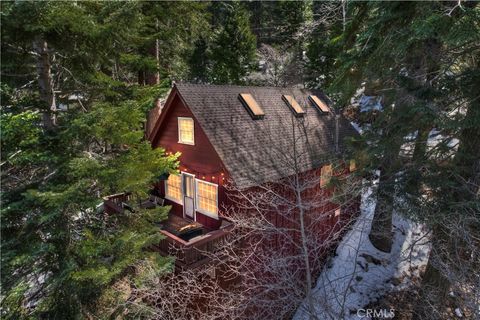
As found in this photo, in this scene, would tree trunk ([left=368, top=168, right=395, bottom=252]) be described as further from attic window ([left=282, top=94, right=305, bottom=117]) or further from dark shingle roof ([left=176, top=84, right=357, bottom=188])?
attic window ([left=282, top=94, right=305, bottom=117])

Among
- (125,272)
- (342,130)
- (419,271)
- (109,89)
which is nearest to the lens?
(109,89)

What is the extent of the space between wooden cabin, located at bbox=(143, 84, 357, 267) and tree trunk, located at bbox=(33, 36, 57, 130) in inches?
161

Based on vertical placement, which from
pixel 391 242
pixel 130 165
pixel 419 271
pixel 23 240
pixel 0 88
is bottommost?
pixel 419 271

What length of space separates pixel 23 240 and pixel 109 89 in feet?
11.5

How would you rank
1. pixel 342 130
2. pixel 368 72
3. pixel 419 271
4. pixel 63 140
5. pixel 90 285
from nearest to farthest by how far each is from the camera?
pixel 63 140, pixel 90 285, pixel 368 72, pixel 419 271, pixel 342 130

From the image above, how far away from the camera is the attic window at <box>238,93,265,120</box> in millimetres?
11129

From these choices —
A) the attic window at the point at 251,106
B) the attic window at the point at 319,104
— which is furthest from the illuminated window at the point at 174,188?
Answer: the attic window at the point at 319,104

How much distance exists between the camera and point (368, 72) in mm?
7613

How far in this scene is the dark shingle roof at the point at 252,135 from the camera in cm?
909

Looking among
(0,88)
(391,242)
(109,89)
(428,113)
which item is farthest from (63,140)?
(391,242)

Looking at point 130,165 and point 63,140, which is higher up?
point 63,140

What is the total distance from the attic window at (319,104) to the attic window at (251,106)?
176 inches

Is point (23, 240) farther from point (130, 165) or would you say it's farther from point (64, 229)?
point (130, 165)

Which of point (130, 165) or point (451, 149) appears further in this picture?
point (451, 149)
